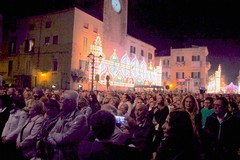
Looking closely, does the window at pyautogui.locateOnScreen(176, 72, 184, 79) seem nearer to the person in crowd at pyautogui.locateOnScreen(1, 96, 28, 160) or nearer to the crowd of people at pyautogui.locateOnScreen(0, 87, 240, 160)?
the crowd of people at pyautogui.locateOnScreen(0, 87, 240, 160)

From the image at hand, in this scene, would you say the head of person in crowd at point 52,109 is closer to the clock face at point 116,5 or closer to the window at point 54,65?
the window at point 54,65

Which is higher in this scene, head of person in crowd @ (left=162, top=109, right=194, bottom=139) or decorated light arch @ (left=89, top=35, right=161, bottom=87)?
decorated light arch @ (left=89, top=35, right=161, bottom=87)

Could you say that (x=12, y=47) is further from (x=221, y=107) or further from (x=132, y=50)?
(x=221, y=107)

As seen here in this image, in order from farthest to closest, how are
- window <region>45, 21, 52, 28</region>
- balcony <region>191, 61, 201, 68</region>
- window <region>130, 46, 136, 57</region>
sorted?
balcony <region>191, 61, 201, 68</region> → window <region>130, 46, 136, 57</region> → window <region>45, 21, 52, 28</region>

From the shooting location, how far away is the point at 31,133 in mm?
4773

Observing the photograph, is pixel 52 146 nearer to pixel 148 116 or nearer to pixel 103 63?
pixel 148 116

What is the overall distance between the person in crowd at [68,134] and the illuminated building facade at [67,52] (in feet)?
81.0

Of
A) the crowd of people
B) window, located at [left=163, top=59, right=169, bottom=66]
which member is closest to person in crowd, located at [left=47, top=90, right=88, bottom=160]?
the crowd of people

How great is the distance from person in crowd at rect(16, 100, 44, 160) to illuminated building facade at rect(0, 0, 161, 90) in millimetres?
23831

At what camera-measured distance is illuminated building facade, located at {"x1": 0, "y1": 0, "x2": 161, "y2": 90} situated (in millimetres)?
32562

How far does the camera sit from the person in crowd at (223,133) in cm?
417

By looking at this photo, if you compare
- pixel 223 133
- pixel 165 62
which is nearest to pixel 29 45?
pixel 223 133

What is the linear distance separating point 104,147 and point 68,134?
1481 millimetres

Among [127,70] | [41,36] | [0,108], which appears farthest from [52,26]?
[0,108]
